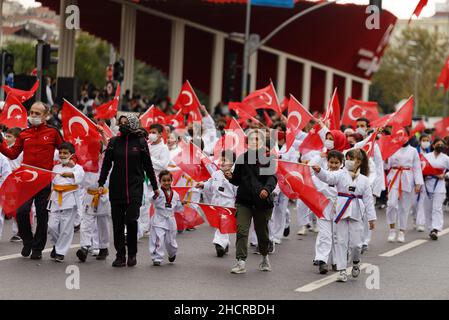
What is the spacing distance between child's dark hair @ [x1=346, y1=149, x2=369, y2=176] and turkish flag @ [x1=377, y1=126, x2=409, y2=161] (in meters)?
4.51

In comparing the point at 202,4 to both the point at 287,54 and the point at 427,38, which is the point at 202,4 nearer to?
the point at 287,54

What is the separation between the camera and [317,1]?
44.3m

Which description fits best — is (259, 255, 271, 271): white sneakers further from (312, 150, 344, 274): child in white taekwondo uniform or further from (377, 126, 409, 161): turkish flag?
(377, 126, 409, 161): turkish flag

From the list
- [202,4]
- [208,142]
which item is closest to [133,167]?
[208,142]

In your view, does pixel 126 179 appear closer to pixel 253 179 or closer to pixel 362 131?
pixel 253 179

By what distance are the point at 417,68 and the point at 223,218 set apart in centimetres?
7611

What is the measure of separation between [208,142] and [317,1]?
25663 millimetres

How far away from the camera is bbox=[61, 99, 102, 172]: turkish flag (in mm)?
12953

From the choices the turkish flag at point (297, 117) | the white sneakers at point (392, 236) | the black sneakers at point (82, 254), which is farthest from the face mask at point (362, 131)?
the black sneakers at point (82, 254)

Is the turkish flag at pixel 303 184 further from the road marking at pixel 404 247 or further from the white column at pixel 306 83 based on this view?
the white column at pixel 306 83

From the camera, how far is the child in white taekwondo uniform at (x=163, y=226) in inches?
493

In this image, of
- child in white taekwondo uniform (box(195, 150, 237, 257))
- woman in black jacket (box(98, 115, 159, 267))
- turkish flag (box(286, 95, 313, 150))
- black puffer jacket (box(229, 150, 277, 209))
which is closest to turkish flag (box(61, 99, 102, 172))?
woman in black jacket (box(98, 115, 159, 267))
